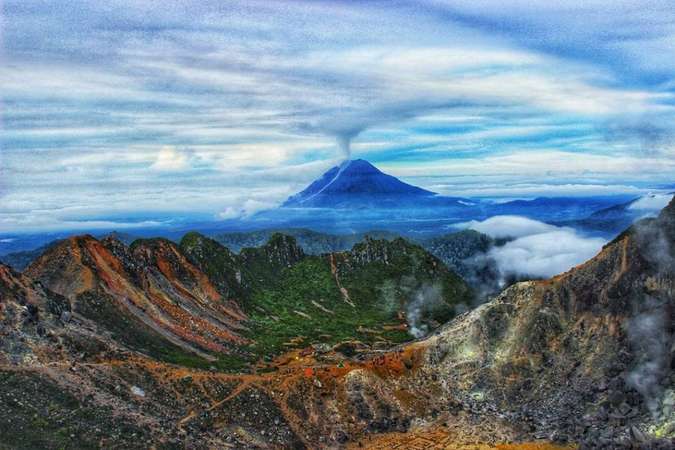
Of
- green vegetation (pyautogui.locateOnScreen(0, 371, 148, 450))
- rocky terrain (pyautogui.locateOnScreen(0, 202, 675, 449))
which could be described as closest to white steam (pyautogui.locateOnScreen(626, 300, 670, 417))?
rocky terrain (pyautogui.locateOnScreen(0, 202, 675, 449))

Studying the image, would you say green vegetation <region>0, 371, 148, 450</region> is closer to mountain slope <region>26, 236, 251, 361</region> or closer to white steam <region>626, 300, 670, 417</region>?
mountain slope <region>26, 236, 251, 361</region>

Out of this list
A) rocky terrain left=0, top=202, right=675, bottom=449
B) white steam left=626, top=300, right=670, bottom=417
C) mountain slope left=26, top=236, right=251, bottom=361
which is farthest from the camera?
mountain slope left=26, top=236, right=251, bottom=361

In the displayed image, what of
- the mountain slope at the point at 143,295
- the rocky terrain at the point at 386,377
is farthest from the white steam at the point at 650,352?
the mountain slope at the point at 143,295

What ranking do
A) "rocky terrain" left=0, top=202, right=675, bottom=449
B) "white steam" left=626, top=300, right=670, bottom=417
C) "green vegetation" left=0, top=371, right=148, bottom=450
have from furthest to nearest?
"white steam" left=626, top=300, right=670, bottom=417
"rocky terrain" left=0, top=202, right=675, bottom=449
"green vegetation" left=0, top=371, right=148, bottom=450

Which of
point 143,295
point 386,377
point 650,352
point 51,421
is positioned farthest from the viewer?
point 143,295

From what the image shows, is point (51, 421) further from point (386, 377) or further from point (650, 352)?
point (650, 352)

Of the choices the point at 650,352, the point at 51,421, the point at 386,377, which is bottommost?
the point at 386,377

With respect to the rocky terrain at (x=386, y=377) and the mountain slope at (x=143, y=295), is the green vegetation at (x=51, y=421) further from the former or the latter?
the mountain slope at (x=143, y=295)

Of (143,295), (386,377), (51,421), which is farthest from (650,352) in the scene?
(143,295)

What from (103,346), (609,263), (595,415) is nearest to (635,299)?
(609,263)

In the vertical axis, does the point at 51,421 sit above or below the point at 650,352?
below
